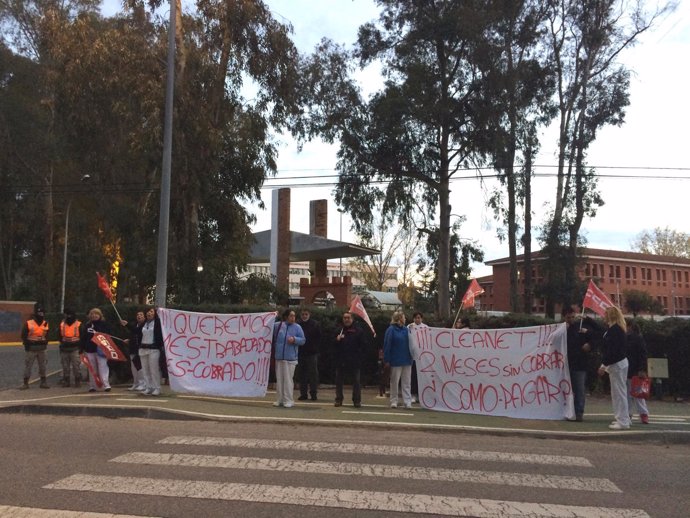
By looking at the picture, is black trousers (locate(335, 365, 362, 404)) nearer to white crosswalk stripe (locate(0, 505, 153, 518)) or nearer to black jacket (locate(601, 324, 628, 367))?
black jacket (locate(601, 324, 628, 367))

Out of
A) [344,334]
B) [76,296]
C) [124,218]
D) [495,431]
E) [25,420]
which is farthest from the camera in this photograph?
[76,296]

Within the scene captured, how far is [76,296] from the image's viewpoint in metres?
46.4

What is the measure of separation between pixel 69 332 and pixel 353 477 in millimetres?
9375

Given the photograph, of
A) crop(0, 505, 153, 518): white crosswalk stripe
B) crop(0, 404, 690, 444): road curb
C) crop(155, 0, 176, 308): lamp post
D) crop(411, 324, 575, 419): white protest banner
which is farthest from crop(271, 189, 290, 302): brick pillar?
crop(0, 505, 153, 518): white crosswalk stripe

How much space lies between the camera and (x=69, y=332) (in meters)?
14.0

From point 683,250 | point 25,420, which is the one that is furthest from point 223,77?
point 683,250

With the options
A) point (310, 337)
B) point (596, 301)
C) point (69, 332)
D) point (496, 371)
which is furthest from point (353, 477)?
point (69, 332)

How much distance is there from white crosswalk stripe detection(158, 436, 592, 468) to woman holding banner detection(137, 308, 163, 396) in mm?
4344

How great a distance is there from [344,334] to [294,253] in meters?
26.1

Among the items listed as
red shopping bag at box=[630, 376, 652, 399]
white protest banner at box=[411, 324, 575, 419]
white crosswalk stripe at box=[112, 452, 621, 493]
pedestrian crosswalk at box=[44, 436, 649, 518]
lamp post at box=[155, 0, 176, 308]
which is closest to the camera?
pedestrian crosswalk at box=[44, 436, 649, 518]

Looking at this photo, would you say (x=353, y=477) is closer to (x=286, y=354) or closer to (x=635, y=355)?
(x=286, y=354)

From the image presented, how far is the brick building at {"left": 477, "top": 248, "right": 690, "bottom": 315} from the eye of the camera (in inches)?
3187

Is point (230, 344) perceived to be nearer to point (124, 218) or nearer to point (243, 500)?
point (243, 500)

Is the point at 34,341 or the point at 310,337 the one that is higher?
the point at 310,337
